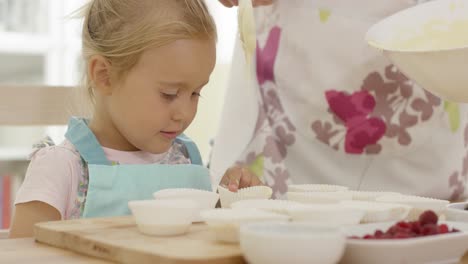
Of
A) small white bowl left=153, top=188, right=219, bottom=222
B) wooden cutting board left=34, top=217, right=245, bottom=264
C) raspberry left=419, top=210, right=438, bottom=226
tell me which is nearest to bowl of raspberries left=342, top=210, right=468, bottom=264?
raspberry left=419, top=210, right=438, bottom=226

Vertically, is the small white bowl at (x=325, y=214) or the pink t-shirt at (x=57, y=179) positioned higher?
the small white bowl at (x=325, y=214)

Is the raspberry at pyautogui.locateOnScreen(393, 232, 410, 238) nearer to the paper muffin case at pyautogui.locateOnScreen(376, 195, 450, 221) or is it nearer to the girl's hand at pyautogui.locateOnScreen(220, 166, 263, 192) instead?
the paper muffin case at pyautogui.locateOnScreen(376, 195, 450, 221)

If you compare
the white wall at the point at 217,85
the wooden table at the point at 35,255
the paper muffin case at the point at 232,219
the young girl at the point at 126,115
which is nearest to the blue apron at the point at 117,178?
the young girl at the point at 126,115

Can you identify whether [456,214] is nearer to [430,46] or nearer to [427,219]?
[427,219]

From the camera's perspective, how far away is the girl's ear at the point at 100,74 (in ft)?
4.26

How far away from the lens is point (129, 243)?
2.64ft

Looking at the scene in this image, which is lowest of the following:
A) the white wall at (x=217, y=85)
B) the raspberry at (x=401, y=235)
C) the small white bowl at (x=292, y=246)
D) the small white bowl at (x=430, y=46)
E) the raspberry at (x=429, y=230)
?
the white wall at (x=217, y=85)

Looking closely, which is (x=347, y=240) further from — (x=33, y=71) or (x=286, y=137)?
(x=33, y=71)

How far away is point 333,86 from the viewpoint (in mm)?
1560

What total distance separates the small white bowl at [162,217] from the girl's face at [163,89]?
39 centimetres

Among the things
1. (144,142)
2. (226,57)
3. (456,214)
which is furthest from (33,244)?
(226,57)

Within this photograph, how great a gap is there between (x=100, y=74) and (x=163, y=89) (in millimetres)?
137

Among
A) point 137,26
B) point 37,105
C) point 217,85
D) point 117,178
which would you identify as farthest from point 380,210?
point 217,85

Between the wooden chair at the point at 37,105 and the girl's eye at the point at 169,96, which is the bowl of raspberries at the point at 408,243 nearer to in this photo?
the girl's eye at the point at 169,96
